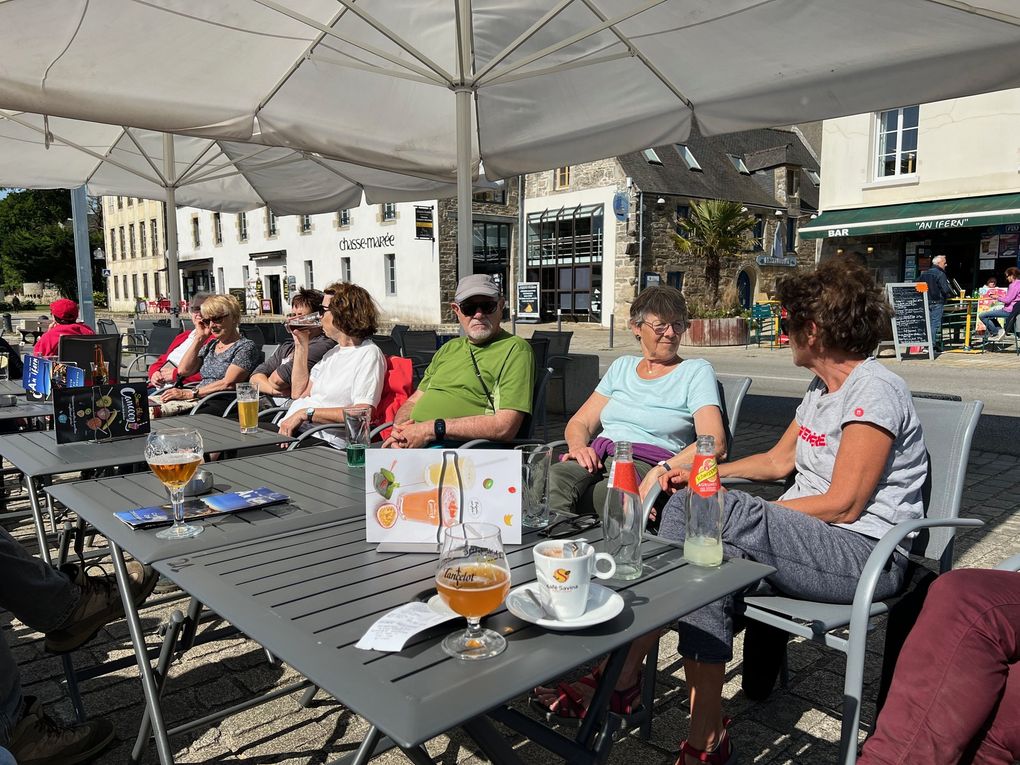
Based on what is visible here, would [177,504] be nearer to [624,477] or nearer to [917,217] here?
[624,477]

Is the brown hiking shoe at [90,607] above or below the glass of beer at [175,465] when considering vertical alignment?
below

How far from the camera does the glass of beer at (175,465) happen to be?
1822 millimetres

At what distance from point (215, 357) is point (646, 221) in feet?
75.6

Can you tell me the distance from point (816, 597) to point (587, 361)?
19.3 feet

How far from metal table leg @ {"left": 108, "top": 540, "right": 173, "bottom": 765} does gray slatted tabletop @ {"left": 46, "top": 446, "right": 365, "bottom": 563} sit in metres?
0.15

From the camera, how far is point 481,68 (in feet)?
14.5

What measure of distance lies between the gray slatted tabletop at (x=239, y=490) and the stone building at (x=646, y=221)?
79.1 ft

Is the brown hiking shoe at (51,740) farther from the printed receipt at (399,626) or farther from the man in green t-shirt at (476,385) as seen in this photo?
the man in green t-shirt at (476,385)

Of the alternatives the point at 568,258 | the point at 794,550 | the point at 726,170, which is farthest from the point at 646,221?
the point at 794,550

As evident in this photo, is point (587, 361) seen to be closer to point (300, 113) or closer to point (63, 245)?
point (300, 113)

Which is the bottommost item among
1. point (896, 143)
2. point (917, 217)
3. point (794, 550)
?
point (794, 550)

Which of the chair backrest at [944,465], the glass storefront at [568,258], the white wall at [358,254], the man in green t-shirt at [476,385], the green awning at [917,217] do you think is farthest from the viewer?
the glass storefront at [568,258]

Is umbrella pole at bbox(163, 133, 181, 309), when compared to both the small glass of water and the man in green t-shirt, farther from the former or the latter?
the small glass of water

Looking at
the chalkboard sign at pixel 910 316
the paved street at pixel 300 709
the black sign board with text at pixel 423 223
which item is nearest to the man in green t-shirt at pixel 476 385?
the paved street at pixel 300 709
